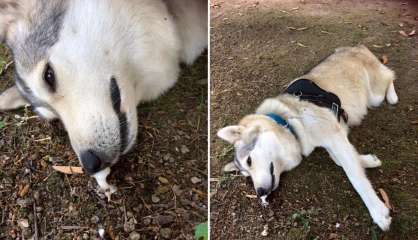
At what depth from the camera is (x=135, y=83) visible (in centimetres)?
106

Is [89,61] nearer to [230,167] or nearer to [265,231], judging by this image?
[230,167]

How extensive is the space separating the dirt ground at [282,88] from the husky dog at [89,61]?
0.68 feet

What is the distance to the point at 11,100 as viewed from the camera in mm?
1106

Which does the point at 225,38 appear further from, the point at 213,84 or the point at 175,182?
the point at 175,182

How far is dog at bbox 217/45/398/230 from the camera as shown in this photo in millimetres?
826

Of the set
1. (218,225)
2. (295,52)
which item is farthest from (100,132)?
(295,52)

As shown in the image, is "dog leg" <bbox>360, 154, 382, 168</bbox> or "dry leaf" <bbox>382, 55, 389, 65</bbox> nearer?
"dog leg" <bbox>360, 154, 382, 168</bbox>

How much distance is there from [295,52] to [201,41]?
0.30 meters

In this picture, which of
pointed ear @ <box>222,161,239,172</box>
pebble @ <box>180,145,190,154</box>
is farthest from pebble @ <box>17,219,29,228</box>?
pointed ear @ <box>222,161,239,172</box>

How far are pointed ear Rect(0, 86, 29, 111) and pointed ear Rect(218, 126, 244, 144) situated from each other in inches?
19.7

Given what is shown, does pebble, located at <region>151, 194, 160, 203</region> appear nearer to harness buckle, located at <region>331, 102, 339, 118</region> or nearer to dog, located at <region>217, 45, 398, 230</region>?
dog, located at <region>217, 45, 398, 230</region>

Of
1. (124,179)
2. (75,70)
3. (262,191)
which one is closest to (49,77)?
(75,70)

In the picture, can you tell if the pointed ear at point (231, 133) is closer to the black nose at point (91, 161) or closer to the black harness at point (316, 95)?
the black harness at point (316, 95)

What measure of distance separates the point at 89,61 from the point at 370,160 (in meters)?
0.57
